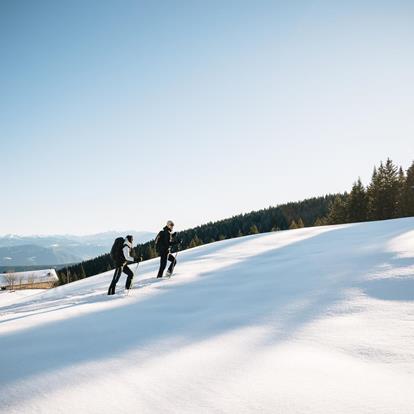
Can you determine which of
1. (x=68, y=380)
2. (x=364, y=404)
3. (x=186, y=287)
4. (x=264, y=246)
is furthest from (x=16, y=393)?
(x=264, y=246)

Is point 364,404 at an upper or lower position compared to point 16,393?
lower

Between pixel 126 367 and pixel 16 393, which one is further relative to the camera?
pixel 126 367

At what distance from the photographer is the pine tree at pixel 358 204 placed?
45656 mm

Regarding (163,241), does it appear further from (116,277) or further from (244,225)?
(244,225)

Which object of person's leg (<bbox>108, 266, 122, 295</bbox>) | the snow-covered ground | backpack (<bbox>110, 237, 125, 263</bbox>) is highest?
backpack (<bbox>110, 237, 125, 263</bbox>)

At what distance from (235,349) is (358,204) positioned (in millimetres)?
47114

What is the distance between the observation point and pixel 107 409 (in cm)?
333

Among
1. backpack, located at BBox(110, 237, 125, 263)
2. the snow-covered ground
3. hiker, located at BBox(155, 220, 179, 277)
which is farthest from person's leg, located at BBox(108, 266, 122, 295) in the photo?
hiker, located at BBox(155, 220, 179, 277)

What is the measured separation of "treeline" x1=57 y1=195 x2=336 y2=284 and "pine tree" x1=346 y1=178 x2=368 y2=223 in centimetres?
5494

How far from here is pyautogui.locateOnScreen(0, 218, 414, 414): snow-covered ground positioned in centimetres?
340

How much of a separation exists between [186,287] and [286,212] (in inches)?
4387

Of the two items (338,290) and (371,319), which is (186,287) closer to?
(338,290)

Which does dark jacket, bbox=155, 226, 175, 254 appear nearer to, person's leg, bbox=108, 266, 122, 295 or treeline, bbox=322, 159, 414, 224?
person's leg, bbox=108, 266, 122, 295

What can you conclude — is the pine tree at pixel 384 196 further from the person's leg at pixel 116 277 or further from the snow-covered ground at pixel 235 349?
the person's leg at pixel 116 277
